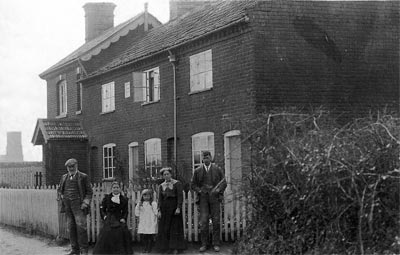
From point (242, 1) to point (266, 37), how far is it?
2792mm

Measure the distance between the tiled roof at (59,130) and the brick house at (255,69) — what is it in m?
6.60

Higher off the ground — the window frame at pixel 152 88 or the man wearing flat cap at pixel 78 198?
the window frame at pixel 152 88

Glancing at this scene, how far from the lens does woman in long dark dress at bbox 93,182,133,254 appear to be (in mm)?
12266

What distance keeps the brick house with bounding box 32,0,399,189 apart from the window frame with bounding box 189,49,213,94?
3cm

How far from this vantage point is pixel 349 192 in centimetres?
924

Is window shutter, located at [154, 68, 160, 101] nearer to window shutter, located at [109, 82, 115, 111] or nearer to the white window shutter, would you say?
the white window shutter

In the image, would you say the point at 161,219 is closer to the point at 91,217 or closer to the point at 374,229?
the point at 91,217

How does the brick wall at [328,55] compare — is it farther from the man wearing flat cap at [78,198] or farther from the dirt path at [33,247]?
the man wearing flat cap at [78,198]

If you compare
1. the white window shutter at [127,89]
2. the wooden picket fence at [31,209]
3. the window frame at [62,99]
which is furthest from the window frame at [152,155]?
the window frame at [62,99]

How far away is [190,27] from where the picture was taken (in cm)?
2186

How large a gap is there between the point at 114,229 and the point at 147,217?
1.00 metres

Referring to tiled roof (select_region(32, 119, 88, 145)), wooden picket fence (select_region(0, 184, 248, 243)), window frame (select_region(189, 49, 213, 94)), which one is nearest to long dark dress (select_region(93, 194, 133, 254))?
wooden picket fence (select_region(0, 184, 248, 243))

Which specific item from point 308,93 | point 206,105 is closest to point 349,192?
point 308,93

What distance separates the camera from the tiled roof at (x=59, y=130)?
2808 centimetres
